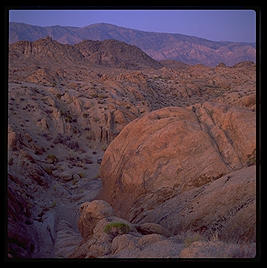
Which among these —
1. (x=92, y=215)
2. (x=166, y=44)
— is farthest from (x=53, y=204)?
(x=166, y=44)

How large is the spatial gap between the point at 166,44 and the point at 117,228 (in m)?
171

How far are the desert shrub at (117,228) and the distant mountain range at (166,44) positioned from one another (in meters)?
127

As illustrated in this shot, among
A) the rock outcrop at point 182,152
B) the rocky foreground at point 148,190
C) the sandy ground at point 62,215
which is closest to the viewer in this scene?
the rocky foreground at point 148,190

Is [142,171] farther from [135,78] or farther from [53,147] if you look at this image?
[135,78]

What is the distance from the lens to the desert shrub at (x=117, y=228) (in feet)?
20.4

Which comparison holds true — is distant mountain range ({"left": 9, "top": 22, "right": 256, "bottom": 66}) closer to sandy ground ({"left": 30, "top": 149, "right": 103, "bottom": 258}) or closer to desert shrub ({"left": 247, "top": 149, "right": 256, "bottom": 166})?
sandy ground ({"left": 30, "top": 149, "right": 103, "bottom": 258})

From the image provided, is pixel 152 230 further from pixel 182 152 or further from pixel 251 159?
pixel 251 159

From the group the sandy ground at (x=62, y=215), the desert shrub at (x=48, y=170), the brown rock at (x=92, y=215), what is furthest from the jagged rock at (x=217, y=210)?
the desert shrub at (x=48, y=170)

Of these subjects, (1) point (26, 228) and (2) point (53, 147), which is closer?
(1) point (26, 228)

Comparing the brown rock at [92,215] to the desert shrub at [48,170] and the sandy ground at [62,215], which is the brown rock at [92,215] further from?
the desert shrub at [48,170]

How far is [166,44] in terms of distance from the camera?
550 feet

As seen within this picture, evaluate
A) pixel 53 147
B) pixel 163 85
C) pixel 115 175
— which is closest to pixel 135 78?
pixel 163 85
